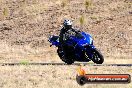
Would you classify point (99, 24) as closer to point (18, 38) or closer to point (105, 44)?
point (105, 44)

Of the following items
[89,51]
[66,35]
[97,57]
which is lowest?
[97,57]

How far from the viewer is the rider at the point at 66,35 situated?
12.5 m

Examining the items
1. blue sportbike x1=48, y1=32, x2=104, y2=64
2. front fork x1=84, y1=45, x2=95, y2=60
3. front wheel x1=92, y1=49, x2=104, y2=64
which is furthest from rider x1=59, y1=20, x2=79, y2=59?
front wheel x1=92, y1=49, x2=104, y2=64

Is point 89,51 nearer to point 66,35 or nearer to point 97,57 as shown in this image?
point 97,57

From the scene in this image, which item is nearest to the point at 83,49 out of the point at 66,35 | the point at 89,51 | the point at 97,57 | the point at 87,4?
the point at 89,51

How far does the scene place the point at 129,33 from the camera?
3841 cm

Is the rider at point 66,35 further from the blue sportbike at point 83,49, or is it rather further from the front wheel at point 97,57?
the front wheel at point 97,57

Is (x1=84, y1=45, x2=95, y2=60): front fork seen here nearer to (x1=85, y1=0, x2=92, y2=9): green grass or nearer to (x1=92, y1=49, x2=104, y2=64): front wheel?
(x1=92, y1=49, x2=104, y2=64): front wheel

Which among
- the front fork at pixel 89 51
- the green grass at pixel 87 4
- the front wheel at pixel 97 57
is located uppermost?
the front fork at pixel 89 51

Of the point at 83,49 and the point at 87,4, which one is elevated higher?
the point at 83,49

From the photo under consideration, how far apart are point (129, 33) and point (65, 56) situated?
84.1 feet

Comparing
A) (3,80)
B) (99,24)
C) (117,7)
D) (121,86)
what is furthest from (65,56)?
(117,7)

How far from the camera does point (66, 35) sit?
13062 mm

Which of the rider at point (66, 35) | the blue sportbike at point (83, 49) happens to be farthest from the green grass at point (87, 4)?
the blue sportbike at point (83, 49)
